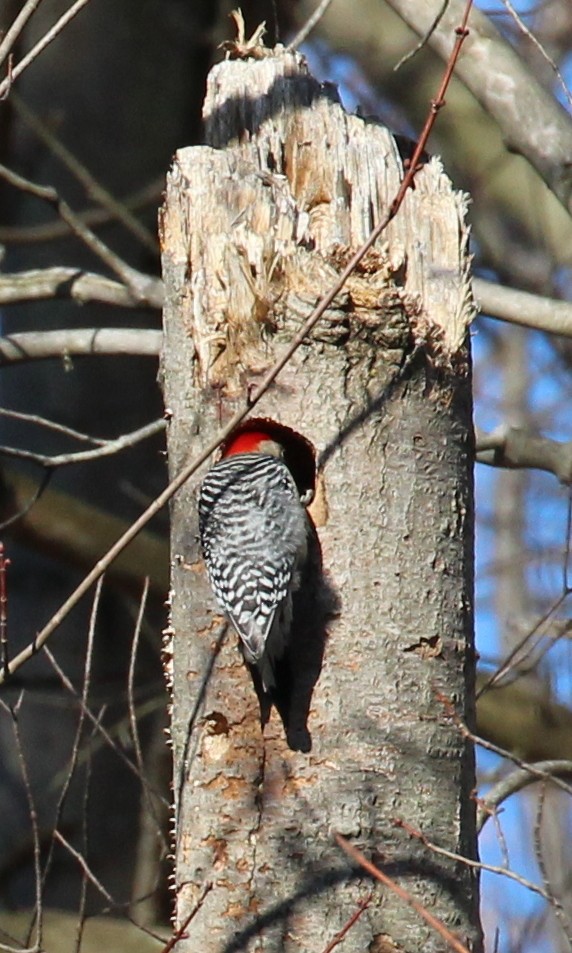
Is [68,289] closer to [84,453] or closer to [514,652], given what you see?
[84,453]

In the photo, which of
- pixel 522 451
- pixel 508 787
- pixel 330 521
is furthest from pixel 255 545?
pixel 522 451

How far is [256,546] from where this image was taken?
3.49 metres

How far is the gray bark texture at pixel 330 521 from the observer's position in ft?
9.87

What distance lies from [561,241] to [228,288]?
10.0 feet

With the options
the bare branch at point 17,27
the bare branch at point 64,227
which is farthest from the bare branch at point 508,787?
the bare branch at point 64,227

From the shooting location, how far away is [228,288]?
3.43 metres

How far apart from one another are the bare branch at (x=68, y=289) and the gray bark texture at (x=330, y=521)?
41.2 inches

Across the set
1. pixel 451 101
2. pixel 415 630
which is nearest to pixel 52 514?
pixel 415 630

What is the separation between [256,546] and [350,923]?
0.98m

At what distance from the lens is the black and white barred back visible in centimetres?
311

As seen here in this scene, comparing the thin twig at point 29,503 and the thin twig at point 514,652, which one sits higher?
the thin twig at point 29,503

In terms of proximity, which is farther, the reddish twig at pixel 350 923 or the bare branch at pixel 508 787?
the bare branch at pixel 508 787

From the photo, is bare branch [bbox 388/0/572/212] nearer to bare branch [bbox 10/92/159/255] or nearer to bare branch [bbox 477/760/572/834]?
bare branch [bbox 10/92/159/255]

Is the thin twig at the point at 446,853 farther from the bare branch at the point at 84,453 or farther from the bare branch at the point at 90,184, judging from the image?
the bare branch at the point at 90,184
